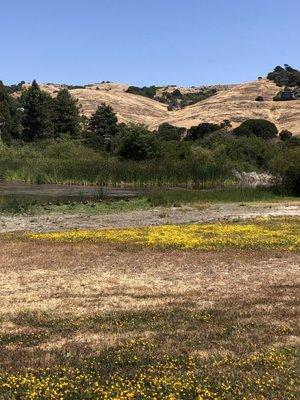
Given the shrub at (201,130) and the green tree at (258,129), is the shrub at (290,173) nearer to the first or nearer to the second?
the green tree at (258,129)

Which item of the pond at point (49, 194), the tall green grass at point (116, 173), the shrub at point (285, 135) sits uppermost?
the shrub at point (285, 135)

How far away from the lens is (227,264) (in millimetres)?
15945

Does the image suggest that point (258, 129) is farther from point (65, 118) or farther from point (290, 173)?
point (290, 173)

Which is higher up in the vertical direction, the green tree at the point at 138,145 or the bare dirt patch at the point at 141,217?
the green tree at the point at 138,145

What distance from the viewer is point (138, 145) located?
68812mm

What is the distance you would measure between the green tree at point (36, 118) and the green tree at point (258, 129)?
1133 inches

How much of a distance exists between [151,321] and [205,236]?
11.0 meters

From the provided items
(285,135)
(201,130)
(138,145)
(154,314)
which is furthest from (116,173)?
(285,135)

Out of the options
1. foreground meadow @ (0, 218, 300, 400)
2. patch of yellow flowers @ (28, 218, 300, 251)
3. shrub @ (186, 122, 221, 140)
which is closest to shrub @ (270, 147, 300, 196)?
patch of yellow flowers @ (28, 218, 300, 251)

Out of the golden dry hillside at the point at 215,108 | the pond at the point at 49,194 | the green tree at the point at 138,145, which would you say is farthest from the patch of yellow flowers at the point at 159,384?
the golden dry hillside at the point at 215,108

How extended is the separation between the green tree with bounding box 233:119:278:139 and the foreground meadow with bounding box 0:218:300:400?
2760 inches

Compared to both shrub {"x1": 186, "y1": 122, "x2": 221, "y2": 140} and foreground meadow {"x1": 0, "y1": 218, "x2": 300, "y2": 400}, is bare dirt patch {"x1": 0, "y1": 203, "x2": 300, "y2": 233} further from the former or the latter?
shrub {"x1": 186, "y1": 122, "x2": 221, "y2": 140}

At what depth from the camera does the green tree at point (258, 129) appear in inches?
3457

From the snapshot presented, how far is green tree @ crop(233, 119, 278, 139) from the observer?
288ft
